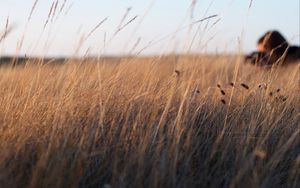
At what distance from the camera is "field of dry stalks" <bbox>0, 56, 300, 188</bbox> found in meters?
2.36

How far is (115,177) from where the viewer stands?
2.38 metres

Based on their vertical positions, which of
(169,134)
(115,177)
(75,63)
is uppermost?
(75,63)

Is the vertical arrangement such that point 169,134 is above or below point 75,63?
below

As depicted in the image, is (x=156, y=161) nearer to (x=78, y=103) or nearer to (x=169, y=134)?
(x=169, y=134)

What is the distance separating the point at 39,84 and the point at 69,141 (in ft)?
2.76

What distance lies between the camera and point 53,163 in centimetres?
234

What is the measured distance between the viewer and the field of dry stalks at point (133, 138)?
236 centimetres

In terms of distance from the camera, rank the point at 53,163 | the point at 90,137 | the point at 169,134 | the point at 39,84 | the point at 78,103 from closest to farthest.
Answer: the point at 53,163
the point at 90,137
the point at 169,134
the point at 78,103
the point at 39,84

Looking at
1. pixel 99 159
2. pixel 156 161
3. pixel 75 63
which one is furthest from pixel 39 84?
pixel 156 161

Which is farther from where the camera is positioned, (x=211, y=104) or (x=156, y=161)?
(x=211, y=104)

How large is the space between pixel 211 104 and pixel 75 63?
0.84 metres

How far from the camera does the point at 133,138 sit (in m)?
2.65

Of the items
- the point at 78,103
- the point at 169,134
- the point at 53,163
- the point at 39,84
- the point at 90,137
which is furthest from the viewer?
the point at 39,84

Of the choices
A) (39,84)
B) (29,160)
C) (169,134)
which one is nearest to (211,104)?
(169,134)
